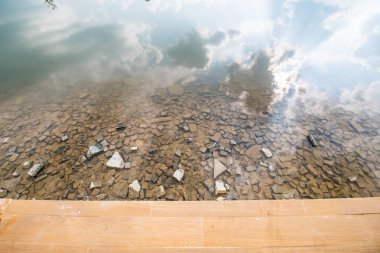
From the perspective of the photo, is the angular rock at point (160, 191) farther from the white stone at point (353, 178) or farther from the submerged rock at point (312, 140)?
the white stone at point (353, 178)

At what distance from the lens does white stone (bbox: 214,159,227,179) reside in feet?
11.4

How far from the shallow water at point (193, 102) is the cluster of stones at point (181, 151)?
0.8 inches

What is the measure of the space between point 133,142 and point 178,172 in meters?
1.10

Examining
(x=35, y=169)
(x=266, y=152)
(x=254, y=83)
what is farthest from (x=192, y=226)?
(x=254, y=83)

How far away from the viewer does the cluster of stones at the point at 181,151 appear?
3318mm

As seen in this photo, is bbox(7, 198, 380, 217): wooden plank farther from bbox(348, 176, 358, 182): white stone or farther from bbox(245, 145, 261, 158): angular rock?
bbox(245, 145, 261, 158): angular rock

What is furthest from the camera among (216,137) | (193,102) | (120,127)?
(193,102)

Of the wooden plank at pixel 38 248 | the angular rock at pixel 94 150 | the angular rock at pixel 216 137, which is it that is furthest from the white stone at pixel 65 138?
the angular rock at pixel 216 137

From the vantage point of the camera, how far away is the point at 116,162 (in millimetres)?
3639

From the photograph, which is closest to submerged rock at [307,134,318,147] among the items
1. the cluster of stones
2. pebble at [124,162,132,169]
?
the cluster of stones

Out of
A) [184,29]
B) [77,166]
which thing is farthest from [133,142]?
[184,29]

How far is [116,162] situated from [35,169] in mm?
1306

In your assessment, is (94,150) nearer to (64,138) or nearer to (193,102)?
(64,138)

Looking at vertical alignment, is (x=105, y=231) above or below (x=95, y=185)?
above
